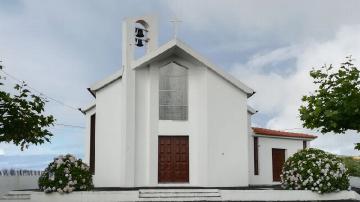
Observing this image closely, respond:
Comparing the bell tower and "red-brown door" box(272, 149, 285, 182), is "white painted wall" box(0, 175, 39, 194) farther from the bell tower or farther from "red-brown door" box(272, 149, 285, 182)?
"red-brown door" box(272, 149, 285, 182)

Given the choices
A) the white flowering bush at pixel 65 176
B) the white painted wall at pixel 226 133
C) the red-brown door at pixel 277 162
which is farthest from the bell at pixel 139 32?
the red-brown door at pixel 277 162

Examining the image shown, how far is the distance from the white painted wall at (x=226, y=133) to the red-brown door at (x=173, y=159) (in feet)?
4.10

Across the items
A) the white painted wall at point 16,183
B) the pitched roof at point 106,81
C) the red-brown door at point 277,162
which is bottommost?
the white painted wall at point 16,183

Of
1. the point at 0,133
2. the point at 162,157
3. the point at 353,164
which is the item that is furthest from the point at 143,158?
the point at 353,164

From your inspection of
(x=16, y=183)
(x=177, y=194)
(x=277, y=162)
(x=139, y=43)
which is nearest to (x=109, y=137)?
(x=139, y=43)

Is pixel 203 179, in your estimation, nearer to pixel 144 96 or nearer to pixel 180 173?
pixel 180 173

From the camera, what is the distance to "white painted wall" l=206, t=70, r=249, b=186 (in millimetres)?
23891

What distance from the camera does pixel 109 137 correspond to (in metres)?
24.1

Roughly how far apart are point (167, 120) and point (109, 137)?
289 cm

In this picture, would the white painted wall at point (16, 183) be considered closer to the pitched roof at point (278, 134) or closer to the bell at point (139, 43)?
the bell at point (139, 43)

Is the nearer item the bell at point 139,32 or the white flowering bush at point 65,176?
the white flowering bush at point 65,176

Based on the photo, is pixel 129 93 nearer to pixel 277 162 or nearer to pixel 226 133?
pixel 226 133

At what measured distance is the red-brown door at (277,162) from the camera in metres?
30.4

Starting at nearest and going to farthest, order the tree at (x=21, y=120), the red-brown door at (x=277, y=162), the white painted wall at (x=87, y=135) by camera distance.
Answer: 1. the tree at (x=21, y=120)
2. the white painted wall at (x=87, y=135)
3. the red-brown door at (x=277, y=162)
